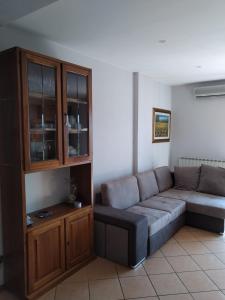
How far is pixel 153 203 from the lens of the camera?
11.6ft

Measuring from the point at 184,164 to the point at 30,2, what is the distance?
4.41 metres

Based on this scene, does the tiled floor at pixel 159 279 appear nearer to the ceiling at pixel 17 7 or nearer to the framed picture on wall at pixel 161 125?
the framed picture on wall at pixel 161 125

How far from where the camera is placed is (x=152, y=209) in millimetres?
3285

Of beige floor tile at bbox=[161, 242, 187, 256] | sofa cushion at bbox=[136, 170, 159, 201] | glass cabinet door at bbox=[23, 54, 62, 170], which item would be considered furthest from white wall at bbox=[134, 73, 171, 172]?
glass cabinet door at bbox=[23, 54, 62, 170]

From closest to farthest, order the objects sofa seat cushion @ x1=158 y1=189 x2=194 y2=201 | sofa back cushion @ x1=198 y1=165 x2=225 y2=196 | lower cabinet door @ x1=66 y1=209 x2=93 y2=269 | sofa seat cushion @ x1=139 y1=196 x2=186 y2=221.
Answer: lower cabinet door @ x1=66 y1=209 x2=93 y2=269, sofa seat cushion @ x1=139 y1=196 x2=186 y2=221, sofa seat cushion @ x1=158 y1=189 x2=194 y2=201, sofa back cushion @ x1=198 y1=165 x2=225 y2=196

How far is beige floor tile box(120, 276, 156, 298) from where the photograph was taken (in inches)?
87.4

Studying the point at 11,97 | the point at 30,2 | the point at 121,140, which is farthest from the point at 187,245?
the point at 30,2

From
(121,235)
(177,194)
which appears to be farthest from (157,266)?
(177,194)

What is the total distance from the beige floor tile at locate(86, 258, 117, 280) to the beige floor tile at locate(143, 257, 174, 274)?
1.23 feet

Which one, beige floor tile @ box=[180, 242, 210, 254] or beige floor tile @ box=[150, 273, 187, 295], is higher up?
beige floor tile @ box=[180, 242, 210, 254]

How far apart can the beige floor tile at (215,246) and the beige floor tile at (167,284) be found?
0.84m

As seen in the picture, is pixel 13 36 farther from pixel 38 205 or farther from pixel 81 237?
pixel 81 237

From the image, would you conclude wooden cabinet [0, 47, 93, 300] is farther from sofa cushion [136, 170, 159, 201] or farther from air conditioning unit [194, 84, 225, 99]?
air conditioning unit [194, 84, 225, 99]

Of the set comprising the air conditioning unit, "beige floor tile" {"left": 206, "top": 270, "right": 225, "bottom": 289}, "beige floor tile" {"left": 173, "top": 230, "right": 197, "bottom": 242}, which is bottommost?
"beige floor tile" {"left": 206, "top": 270, "right": 225, "bottom": 289}
